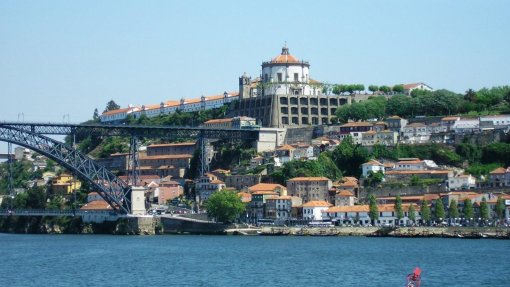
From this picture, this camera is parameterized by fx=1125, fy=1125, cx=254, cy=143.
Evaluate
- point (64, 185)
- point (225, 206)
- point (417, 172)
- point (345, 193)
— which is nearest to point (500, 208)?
point (417, 172)

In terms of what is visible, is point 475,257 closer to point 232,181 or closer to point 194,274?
point 194,274

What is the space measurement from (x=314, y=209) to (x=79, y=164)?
16.4 metres

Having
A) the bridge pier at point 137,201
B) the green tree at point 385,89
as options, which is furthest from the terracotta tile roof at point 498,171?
the green tree at point 385,89

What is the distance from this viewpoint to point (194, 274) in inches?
1853

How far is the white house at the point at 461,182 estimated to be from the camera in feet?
250

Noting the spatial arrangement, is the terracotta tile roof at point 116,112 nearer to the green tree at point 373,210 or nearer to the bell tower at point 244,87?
the bell tower at point 244,87

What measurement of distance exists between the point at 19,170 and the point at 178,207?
3955 cm

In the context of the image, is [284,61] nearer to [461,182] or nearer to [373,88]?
[373,88]

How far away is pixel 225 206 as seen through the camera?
75875 millimetres

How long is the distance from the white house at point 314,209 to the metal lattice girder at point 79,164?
12.3m

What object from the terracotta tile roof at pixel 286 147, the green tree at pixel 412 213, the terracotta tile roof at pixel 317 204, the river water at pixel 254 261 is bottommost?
the river water at pixel 254 261

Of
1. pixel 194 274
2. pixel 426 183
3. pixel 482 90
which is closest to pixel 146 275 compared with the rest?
pixel 194 274

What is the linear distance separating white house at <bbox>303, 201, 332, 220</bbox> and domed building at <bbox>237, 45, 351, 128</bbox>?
2164 cm

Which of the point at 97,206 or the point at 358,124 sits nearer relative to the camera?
the point at 97,206
